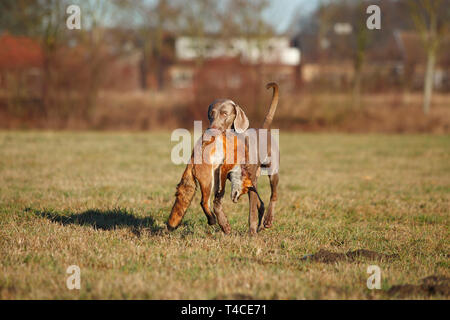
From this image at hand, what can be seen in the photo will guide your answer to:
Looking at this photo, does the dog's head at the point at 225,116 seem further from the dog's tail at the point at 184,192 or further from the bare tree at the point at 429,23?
the bare tree at the point at 429,23

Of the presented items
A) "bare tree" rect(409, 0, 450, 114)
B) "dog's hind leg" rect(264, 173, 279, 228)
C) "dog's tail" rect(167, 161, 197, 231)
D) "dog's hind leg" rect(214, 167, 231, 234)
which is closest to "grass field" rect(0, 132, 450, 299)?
"dog's hind leg" rect(264, 173, 279, 228)

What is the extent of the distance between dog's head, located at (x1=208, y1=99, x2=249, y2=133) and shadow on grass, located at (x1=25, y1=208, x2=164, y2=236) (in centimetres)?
164

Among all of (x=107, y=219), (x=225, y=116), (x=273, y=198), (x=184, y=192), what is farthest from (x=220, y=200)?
(x=107, y=219)

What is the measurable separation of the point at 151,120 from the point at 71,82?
4.52m

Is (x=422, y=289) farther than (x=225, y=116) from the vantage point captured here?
No

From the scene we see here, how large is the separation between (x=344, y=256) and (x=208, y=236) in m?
1.61

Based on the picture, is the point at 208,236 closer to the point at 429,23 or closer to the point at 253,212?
the point at 253,212

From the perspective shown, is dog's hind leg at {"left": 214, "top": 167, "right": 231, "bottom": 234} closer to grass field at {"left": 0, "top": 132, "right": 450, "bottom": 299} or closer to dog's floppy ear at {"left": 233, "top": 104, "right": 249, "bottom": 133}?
grass field at {"left": 0, "top": 132, "right": 450, "bottom": 299}

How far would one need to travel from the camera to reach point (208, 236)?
575cm

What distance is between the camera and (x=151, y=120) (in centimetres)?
2472

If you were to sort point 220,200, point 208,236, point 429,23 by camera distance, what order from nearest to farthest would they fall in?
point 220,200 < point 208,236 < point 429,23

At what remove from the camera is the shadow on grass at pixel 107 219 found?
6.18 metres
